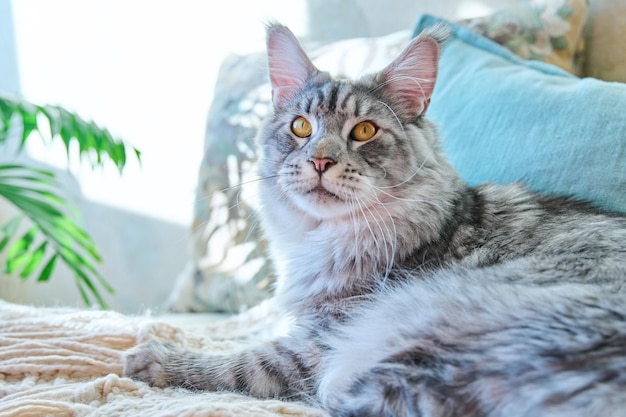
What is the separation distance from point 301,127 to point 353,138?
144 mm

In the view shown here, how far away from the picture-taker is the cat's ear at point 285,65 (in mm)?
1431

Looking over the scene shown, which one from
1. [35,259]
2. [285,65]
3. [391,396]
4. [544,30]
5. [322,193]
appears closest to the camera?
[391,396]

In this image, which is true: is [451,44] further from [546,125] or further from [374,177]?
[374,177]

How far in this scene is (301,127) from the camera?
53.6 inches

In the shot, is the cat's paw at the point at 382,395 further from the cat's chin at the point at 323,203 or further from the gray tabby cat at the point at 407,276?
the cat's chin at the point at 323,203

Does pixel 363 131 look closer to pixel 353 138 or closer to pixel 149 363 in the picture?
pixel 353 138

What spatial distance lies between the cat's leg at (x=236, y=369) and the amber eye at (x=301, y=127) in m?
0.51

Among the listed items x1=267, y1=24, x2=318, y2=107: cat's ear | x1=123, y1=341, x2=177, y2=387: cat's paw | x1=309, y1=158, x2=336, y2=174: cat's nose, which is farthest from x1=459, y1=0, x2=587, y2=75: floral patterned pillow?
x1=123, y1=341, x2=177, y2=387: cat's paw

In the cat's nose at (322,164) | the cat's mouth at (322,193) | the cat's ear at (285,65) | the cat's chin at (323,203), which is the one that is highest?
the cat's ear at (285,65)

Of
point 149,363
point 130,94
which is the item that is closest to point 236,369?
point 149,363

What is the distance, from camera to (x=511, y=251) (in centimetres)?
115

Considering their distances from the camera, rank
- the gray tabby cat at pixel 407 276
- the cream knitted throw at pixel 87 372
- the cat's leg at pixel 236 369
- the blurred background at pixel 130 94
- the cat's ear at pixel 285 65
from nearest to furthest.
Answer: the gray tabby cat at pixel 407 276 < the cream knitted throw at pixel 87 372 < the cat's leg at pixel 236 369 < the cat's ear at pixel 285 65 < the blurred background at pixel 130 94

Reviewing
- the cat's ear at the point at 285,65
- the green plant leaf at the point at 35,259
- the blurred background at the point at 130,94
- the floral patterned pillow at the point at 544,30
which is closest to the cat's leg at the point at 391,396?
the cat's ear at the point at 285,65

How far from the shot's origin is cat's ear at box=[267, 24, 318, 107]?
1.43m
